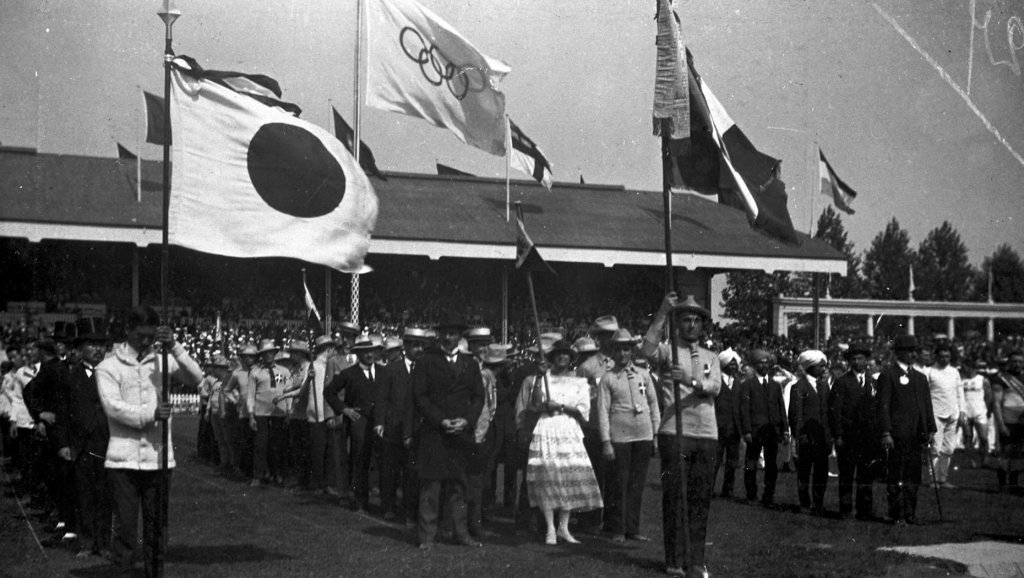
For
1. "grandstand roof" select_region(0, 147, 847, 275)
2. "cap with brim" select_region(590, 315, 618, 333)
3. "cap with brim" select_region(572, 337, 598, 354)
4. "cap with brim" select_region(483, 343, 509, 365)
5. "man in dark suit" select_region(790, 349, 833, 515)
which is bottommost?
"man in dark suit" select_region(790, 349, 833, 515)

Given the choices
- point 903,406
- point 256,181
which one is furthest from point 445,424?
point 903,406

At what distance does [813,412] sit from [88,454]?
862cm

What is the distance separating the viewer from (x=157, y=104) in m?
23.4

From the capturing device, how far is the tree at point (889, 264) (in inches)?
2643

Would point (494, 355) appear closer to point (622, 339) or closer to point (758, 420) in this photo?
point (622, 339)

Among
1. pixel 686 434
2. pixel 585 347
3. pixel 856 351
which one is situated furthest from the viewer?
pixel 856 351

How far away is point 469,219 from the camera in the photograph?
31656 mm

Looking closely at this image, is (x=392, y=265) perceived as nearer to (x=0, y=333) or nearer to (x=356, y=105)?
(x=0, y=333)

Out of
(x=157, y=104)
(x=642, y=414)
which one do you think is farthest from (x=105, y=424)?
(x=157, y=104)

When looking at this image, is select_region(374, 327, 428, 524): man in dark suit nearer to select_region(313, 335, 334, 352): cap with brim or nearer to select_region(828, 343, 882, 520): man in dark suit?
select_region(313, 335, 334, 352): cap with brim

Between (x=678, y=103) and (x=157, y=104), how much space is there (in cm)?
1594

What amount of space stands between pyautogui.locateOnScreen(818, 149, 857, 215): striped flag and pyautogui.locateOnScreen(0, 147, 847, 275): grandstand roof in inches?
166

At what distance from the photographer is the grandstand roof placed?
27.9 m

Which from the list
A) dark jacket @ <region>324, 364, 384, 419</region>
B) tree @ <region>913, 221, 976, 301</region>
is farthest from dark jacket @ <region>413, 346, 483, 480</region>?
tree @ <region>913, 221, 976, 301</region>
